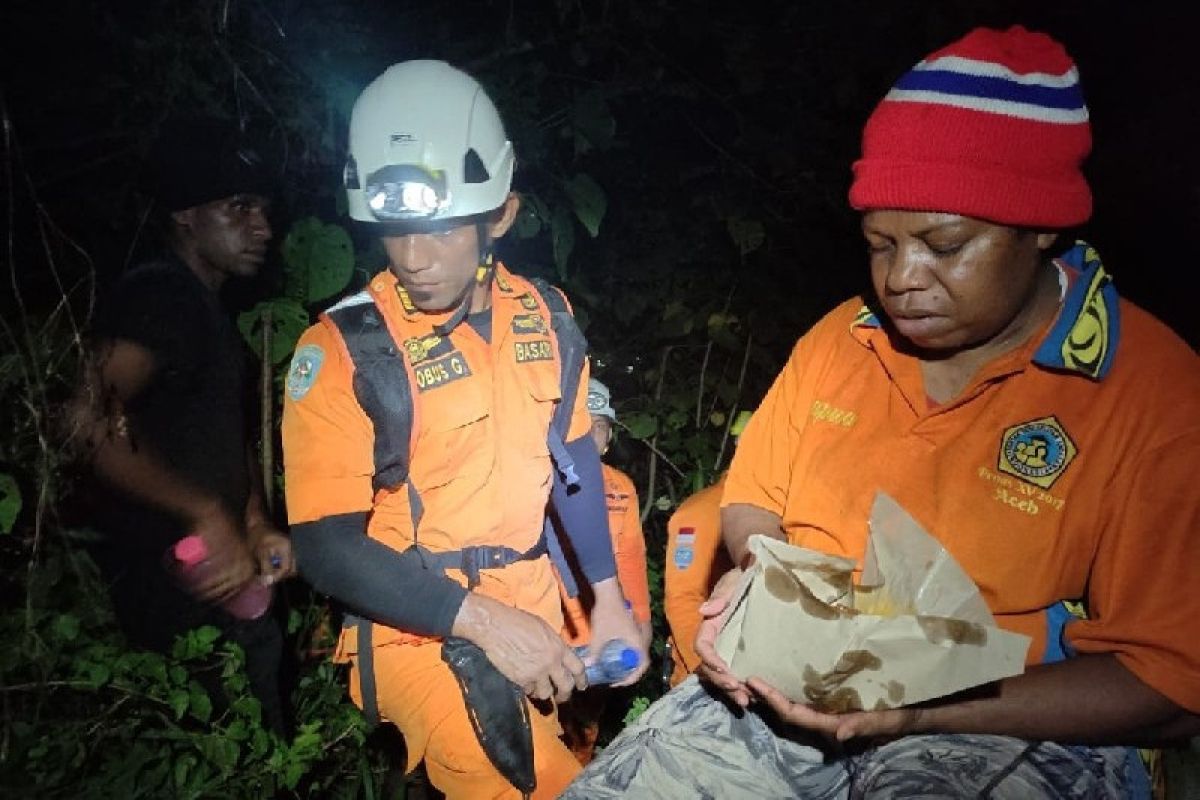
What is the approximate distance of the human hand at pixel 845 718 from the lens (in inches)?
66.6

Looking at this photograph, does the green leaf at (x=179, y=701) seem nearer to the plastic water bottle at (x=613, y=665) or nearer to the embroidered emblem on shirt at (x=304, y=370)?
the embroidered emblem on shirt at (x=304, y=370)

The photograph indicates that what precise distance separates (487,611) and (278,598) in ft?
6.79

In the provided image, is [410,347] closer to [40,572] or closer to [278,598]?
[40,572]

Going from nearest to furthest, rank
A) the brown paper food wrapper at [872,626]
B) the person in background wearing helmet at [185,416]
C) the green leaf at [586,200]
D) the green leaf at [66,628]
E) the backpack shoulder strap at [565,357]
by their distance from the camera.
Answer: the brown paper food wrapper at [872,626]
the green leaf at [66,628]
the backpack shoulder strap at [565,357]
the person in background wearing helmet at [185,416]
the green leaf at [586,200]

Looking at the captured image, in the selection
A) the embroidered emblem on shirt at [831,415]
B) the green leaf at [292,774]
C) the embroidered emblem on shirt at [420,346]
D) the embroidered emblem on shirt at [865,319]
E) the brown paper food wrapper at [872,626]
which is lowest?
the green leaf at [292,774]

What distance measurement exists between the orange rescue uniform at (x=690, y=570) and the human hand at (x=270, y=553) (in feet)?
5.65

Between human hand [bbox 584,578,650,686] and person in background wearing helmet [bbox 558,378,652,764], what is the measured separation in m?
0.18

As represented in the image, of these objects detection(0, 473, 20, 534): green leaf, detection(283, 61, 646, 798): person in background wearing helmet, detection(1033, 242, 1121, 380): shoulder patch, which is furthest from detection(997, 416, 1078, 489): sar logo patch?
detection(0, 473, 20, 534): green leaf

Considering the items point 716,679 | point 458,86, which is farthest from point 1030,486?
point 458,86

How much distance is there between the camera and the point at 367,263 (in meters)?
3.85

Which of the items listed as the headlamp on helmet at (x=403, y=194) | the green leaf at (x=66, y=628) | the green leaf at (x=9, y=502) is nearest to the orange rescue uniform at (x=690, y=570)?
the headlamp on helmet at (x=403, y=194)

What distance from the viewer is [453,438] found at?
246 centimetres

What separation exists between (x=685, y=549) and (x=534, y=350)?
1498 mm

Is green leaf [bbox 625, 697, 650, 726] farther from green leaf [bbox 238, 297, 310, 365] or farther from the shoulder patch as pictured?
the shoulder patch
